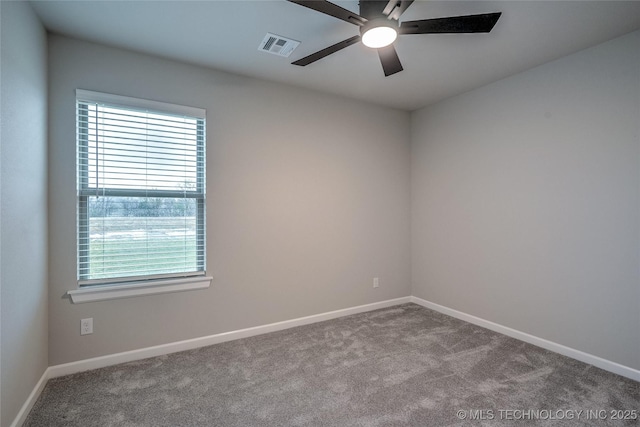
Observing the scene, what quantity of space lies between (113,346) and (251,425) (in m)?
1.46

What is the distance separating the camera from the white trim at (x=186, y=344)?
241cm

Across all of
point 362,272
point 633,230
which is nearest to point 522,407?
point 633,230

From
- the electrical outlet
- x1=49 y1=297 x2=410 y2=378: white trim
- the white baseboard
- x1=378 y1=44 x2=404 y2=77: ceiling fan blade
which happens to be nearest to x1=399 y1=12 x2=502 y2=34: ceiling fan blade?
x1=378 y1=44 x2=404 y2=77: ceiling fan blade

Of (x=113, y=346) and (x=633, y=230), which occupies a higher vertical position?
(x=633, y=230)

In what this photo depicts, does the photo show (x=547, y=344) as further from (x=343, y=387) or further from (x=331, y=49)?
(x=331, y=49)

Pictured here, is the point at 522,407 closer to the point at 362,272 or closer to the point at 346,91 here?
the point at 362,272

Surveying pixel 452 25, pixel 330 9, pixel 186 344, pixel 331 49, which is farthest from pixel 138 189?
pixel 452 25

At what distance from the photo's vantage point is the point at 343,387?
2227 millimetres

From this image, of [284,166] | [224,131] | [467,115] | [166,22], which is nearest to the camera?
[166,22]

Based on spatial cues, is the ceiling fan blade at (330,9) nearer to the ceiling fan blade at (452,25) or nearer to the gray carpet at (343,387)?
the ceiling fan blade at (452,25)

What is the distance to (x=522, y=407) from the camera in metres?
2.00

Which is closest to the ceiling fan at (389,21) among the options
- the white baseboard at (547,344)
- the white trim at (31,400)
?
the white baseboard at (547,344)

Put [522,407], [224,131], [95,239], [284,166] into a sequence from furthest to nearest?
[284,166], [224,131], [95,239], [522,407]

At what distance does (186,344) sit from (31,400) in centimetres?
104
